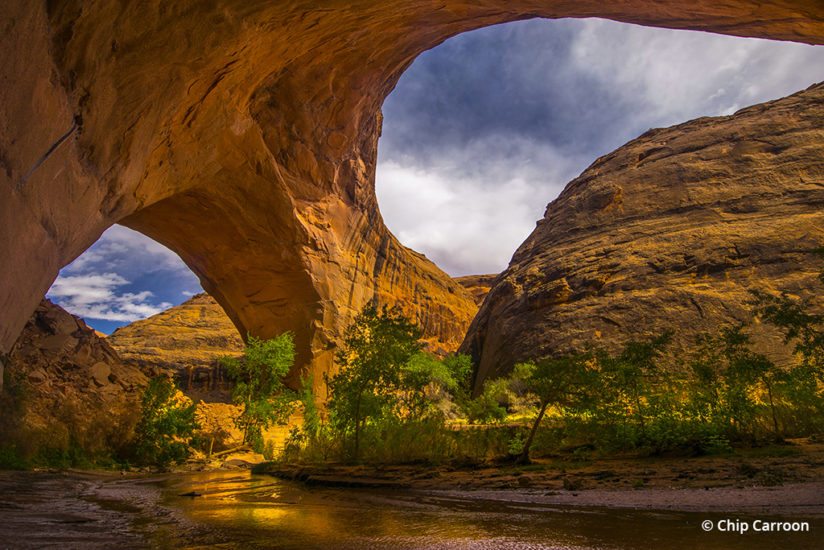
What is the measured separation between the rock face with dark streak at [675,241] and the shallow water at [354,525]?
729 inches

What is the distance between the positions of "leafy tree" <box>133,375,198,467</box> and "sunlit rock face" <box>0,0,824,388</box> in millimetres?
5418

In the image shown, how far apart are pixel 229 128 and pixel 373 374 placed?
8.14 meters

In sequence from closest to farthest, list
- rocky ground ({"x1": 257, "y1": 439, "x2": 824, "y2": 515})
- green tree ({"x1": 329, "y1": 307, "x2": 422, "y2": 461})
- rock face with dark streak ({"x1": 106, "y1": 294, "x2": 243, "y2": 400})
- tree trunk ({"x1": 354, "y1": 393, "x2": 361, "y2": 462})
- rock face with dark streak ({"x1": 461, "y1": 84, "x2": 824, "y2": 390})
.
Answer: rocky ground ({"x1": 257, "y1": 439, "x2": 824, "y2": 515}), tree trunk ({"x1": 354, "y1": 393, "x2": 361, "y2": 462}), green tree ({"x1": 329, "y1": 307, "x2": 422, "y2": 461}), rock face with dark streak ({"x1": 461, "y1": 84, "x2": 824, "y2": 390}), rock face with dark streak ({"x1": 106, "y1": 294, "x2": 243, "y2": 400})

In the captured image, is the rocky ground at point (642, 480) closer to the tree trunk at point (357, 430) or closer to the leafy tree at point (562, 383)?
the leafy tree at point (562, 383)

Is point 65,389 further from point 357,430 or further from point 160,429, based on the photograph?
point 357,430

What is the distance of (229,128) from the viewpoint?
12742mm

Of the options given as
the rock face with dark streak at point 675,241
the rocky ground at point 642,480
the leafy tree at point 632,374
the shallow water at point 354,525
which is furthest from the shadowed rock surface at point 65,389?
the rock face with dark streak at point 675,241

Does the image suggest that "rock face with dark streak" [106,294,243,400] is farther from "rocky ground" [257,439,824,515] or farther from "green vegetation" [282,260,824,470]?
"rocky ground" [257,439,824,515]

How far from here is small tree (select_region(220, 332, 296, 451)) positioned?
50.5 ft

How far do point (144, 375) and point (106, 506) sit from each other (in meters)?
12.1

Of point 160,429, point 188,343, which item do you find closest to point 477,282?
point 188,343

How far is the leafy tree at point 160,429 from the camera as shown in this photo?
471 inches

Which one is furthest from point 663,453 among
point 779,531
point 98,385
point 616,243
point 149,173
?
point 616,243

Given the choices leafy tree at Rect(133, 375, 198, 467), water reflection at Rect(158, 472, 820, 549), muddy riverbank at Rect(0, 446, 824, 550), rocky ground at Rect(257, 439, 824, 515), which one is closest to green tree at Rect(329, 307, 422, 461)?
rocky ground at Rect(257, 439, 824, 515)
